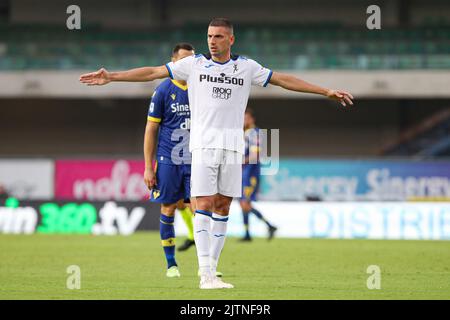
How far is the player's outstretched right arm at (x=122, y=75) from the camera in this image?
760 cm

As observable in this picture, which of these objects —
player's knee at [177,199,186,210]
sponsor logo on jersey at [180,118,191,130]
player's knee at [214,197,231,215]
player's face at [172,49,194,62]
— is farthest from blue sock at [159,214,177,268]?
player's knee at [177,199,186,210]

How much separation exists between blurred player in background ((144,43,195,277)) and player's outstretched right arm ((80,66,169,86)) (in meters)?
1.64

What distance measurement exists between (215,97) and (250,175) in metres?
9.39

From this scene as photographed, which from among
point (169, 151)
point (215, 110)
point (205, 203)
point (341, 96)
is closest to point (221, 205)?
point (205, 203)

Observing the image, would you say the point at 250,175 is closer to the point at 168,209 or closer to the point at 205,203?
the point at 168,209

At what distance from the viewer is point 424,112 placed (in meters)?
35.1

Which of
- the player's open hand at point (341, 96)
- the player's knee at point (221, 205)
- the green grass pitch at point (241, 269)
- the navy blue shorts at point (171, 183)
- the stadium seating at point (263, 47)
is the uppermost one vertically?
the stadium seating at point (263, 47)

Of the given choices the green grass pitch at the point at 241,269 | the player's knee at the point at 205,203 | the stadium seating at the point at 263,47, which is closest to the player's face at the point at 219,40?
the player's knee at the point at 205,203

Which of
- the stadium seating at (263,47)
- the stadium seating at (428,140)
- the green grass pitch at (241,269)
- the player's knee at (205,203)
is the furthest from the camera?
the stadium seating at (428,140)

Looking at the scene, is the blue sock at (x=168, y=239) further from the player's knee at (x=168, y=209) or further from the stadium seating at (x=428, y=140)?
the stadium seating at (x=428, y=140)

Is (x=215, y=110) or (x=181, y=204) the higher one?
(x=215, y=110)

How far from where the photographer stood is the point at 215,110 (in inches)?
311
